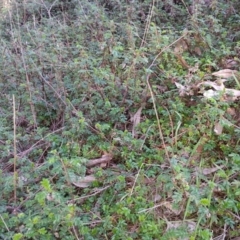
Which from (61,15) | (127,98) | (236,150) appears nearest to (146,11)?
(61,15)

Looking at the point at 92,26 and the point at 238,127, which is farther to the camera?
the point at 92,26

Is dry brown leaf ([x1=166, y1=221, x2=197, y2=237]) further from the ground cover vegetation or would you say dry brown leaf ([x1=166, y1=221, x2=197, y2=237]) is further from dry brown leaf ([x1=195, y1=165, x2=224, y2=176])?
dry brown leaf ([x1=195, y1=165, x2=224, y2=176])

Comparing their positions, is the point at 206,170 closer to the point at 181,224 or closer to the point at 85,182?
the point at 181,224

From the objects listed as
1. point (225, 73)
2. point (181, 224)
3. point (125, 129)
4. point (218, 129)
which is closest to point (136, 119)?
point (125, 129)

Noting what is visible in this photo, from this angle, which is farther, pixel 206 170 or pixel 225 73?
pixel 225 73

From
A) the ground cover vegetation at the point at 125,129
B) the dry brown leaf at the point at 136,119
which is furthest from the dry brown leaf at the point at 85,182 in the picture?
the dry brown leaf at the point at 136,119

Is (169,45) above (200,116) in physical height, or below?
above

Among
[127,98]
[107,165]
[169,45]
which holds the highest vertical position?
[169,45]

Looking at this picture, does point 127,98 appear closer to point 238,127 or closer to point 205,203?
point 238,127

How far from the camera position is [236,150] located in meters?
2.25

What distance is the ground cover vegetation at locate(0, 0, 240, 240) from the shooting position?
6.52 feet

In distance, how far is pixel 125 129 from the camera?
2537mm

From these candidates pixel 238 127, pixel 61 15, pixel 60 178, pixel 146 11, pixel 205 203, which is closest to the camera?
pixel 205 203

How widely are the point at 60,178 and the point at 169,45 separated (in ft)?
3.92
